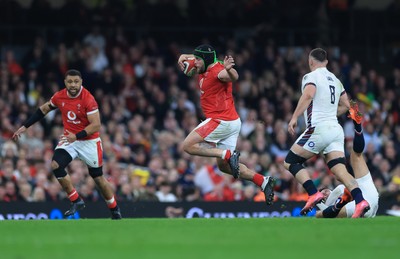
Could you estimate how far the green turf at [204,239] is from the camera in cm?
1025

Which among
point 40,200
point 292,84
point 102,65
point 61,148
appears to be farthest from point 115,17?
point 61,148

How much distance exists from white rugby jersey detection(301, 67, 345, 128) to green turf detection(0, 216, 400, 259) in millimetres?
1490

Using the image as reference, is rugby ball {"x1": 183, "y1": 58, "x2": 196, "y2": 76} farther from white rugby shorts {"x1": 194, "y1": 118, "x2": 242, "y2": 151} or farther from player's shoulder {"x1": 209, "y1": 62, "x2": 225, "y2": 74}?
white rugby shorts {"x1": 194, "y1": 118, "x2": 242, "y2": 151}

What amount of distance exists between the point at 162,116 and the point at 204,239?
1371 cm

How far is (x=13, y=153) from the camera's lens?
21609mm

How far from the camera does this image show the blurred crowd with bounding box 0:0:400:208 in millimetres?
21562

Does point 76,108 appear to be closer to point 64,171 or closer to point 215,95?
point 64,171

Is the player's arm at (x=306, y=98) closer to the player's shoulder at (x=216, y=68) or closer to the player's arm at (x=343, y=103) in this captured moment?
the player's arm at (x=343, y=103)

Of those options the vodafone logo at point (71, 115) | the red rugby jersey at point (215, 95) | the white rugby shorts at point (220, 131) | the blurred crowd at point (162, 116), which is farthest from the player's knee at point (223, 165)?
the blurred crowd at point (162, 116)

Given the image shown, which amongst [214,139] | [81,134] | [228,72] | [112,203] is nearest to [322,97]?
[228,72]

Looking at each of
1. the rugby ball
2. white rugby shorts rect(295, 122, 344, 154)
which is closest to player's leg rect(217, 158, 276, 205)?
white rugby shorts rect(295, 122, 344, 154)

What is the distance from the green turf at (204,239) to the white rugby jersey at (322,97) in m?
1.49

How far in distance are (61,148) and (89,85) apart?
8400 mm

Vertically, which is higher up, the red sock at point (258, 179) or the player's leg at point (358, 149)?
the player's leg at point (358, 149)
